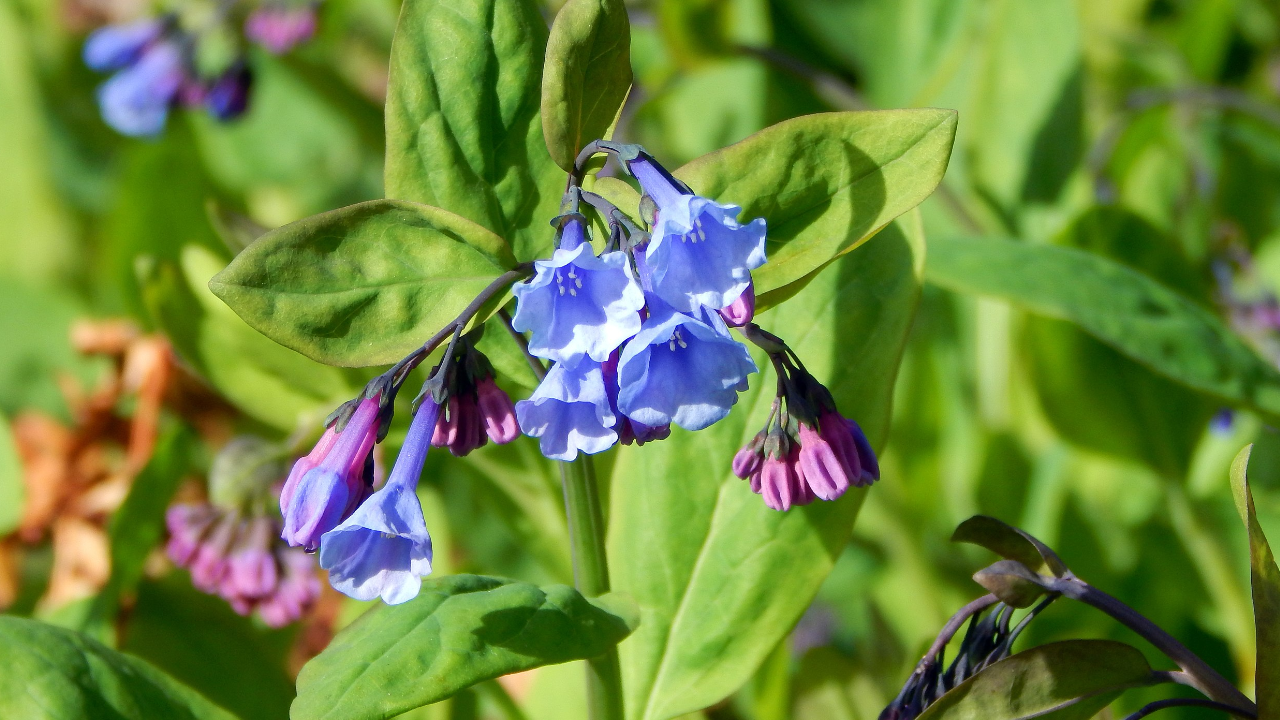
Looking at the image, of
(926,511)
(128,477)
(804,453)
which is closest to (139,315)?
(128,477)

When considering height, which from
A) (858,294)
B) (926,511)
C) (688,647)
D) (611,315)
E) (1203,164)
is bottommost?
(926,511)

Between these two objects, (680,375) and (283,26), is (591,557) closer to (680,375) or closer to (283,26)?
(680,375)

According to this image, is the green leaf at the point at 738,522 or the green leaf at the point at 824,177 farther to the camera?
the green leaf at the point at 738,522

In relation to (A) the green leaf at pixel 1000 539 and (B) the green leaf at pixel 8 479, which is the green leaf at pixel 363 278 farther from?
(B) the green leaf at pixel 8 479

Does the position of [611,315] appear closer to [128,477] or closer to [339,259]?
[339,259]

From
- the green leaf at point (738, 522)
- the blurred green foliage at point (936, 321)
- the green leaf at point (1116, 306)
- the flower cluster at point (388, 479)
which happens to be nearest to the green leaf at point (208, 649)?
the blurred green foliage at point (936, 321)
